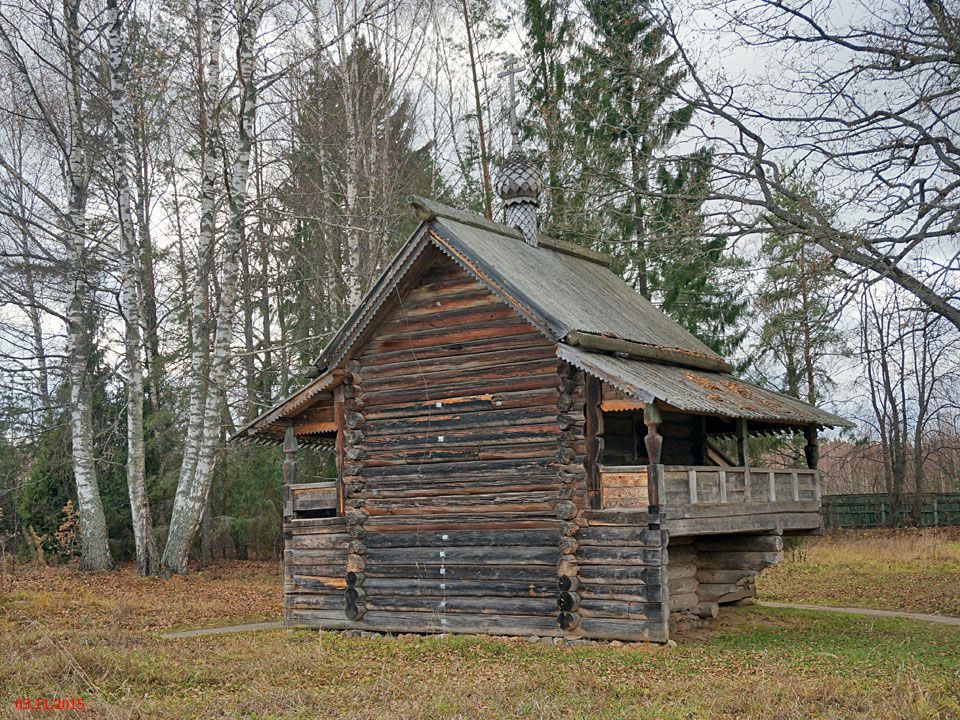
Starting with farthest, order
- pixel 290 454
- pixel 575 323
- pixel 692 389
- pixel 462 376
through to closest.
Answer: pixel 290 454 < pixel 462 376 < pixel 692 389 < pixel 575 323

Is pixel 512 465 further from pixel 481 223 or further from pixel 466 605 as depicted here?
pixel 481 223

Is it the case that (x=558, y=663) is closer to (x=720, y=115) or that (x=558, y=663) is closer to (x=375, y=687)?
(x=375, y=687)

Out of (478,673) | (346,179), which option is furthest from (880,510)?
(478,673)

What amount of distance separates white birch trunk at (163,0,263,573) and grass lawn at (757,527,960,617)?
1368 centimetres

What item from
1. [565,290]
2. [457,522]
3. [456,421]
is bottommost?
[457,522]

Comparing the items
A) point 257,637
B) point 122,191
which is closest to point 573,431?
point 257,637

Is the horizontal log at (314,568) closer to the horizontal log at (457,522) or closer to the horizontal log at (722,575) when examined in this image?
the horizontal log at (457,522)

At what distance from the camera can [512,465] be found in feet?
55.8

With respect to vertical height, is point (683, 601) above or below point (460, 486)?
below

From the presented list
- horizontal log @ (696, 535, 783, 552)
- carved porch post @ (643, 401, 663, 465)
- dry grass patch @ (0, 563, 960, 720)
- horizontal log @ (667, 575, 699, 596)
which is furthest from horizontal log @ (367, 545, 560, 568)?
horizontal log @ (696, 535, 783, 552)

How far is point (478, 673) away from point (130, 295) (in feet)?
51.4

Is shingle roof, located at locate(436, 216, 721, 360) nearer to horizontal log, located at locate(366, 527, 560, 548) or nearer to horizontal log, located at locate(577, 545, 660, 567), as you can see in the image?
horizontal log, located at locate(366, 527, 560, 548)

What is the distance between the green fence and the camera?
41250 mm

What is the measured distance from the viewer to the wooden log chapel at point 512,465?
15.9 m
